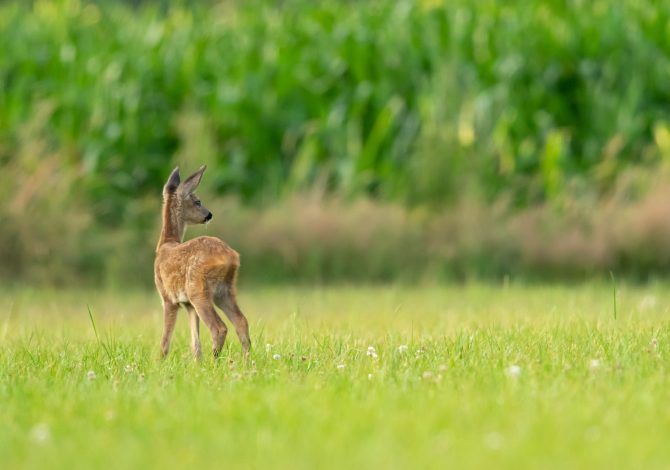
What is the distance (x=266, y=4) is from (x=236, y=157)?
130 inches

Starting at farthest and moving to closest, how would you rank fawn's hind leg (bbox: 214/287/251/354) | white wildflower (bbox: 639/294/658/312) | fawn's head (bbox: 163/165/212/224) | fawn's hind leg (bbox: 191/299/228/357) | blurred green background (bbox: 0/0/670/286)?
blurred green background (bbox: 0/0/670/286), white wildflower (bbox: 639/294/658/312), fawn's head (bbox: 163/165/212/224), fawn's hind leg (bbox: 214/287/251/354), fawn's hind leg (bbox: 191/299/228/357)

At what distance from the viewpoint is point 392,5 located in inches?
641

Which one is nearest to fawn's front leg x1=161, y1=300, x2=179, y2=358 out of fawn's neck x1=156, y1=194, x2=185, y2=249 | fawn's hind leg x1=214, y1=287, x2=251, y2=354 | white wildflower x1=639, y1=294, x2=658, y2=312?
fawn's hind leg x1=214, y1=287, x2=251, y2=354

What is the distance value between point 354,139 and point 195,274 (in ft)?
25.7

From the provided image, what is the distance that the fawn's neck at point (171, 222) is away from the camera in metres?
7.05

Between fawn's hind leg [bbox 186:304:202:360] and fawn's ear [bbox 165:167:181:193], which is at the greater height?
fawn's ear [bbox 165:167:181:193]

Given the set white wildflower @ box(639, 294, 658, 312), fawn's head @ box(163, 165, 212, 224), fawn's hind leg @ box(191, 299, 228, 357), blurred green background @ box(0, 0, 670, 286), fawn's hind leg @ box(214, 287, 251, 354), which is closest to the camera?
fawn's hind leg @ box(191, 299, 228, 357)

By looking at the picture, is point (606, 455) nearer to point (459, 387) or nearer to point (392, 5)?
point (459, 387)

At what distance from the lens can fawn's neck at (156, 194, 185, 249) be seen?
7051 mm

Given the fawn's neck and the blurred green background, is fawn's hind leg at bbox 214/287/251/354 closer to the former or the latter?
the fawn's neck

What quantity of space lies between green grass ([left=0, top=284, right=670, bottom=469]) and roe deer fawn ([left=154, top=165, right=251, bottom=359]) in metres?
0.20

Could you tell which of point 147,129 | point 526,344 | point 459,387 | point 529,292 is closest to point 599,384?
point 459,387

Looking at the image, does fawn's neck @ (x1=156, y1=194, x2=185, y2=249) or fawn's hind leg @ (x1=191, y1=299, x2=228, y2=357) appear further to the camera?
fawn's neck @ (x1=156, y1=194, x2=185, y2=249)

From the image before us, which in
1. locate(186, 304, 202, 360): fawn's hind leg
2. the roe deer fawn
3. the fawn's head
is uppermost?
the fawn's head
